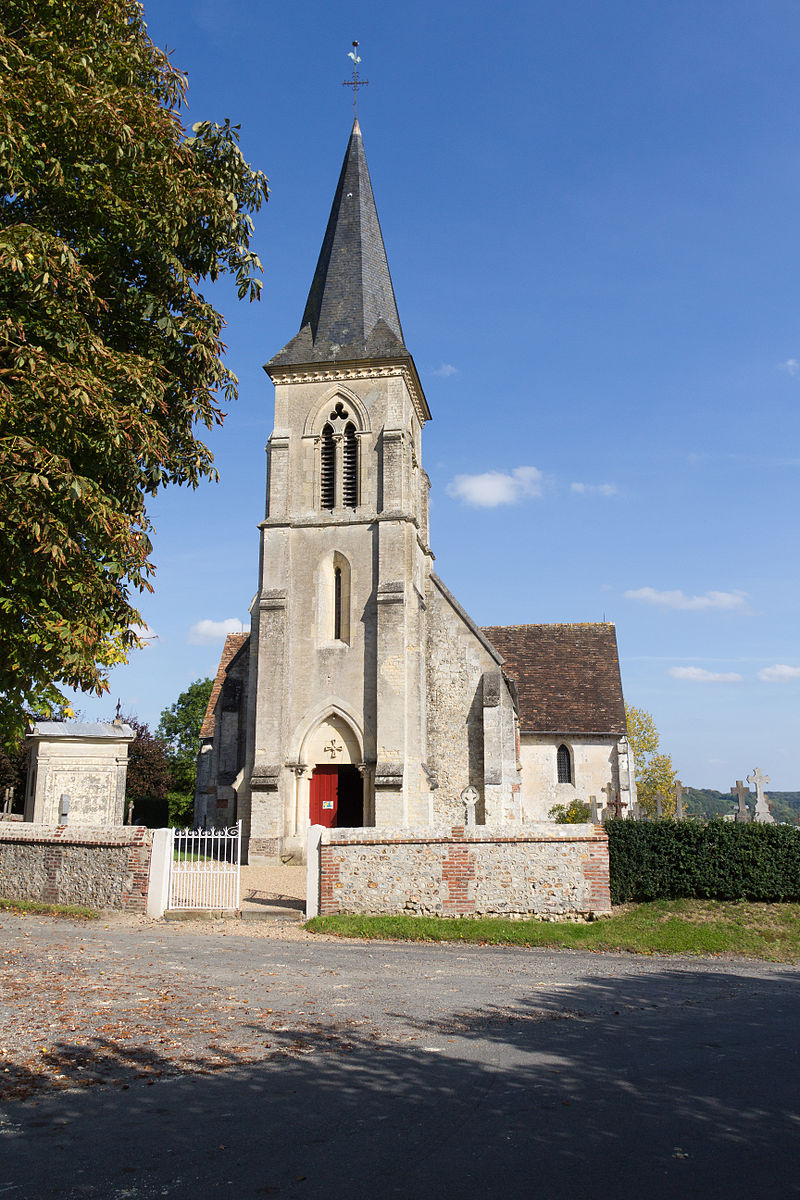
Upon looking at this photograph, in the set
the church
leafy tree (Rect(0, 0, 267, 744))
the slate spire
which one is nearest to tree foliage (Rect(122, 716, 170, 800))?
the church

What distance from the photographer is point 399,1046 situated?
22.5ft

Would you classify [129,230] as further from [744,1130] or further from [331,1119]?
[744,1130]

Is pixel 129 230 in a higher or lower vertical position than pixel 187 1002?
higher

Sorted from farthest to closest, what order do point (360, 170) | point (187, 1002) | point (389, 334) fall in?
point (360, 170)
point (389, 334)
point (187, 1002)

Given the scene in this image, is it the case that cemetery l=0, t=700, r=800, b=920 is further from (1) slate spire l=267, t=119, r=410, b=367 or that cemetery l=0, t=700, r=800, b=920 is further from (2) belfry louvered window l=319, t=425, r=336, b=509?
(1) slate spire l=267, t=119, r=410, b=367

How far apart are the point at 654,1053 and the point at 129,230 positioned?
9695 mm

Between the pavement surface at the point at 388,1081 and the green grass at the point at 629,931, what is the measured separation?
2.10 m

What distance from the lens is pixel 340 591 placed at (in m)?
23.3

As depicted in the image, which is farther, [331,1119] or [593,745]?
[593,745]

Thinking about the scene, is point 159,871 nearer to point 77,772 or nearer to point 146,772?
point 77,772

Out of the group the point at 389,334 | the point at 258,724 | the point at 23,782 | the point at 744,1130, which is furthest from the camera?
the point at 23,782

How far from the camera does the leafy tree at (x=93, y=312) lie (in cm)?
858

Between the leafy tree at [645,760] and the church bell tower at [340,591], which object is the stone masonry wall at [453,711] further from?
the leafy tree at [645,760]

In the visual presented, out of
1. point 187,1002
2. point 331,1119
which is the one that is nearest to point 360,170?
point 187,1002
